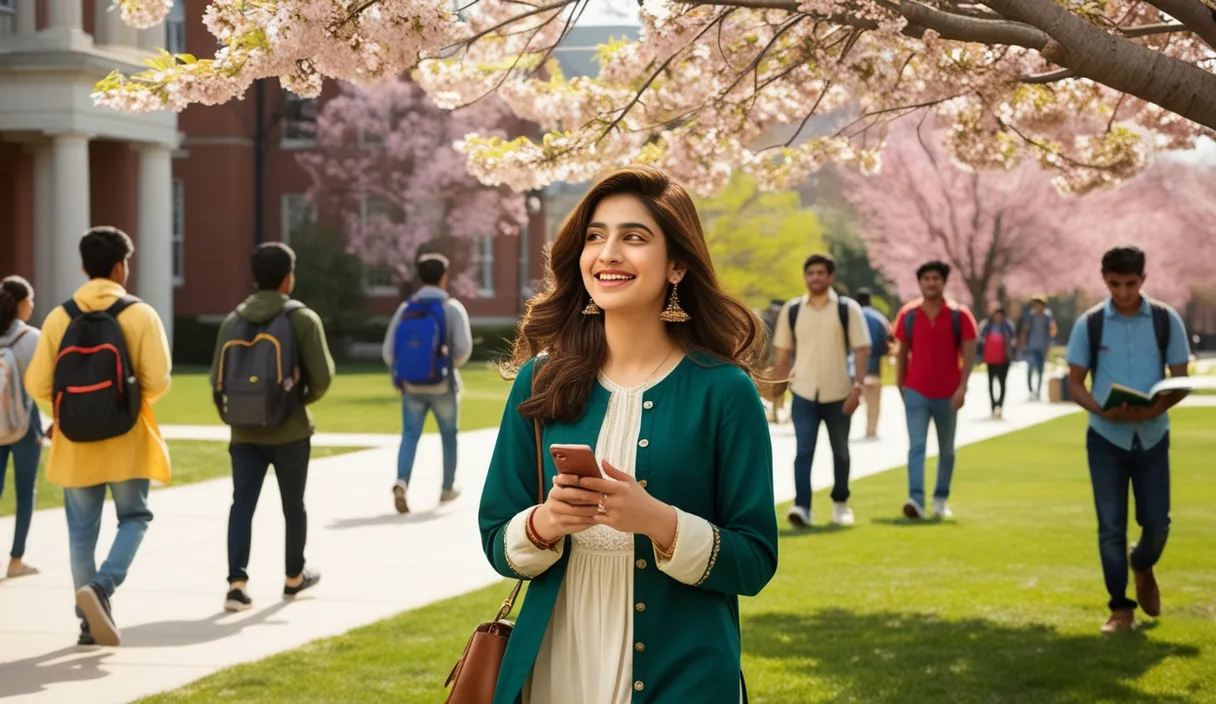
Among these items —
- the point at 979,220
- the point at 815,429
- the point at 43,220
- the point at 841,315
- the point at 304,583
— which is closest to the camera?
the point at 304,583

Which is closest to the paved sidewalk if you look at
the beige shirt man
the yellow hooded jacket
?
the yellow hooded jacket

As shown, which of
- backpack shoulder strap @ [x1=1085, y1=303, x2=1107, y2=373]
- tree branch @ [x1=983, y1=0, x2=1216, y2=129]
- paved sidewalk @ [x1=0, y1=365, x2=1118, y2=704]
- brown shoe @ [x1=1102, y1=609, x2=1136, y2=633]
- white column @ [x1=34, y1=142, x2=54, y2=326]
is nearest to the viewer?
tree branch @ [x1=983, y1=0, x2=1216, y2=129]

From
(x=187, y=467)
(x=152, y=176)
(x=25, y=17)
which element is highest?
(x=25, y=17)

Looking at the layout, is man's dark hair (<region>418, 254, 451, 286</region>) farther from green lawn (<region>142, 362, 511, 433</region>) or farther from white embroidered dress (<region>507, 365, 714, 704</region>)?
white embroidered dress (<region>507, 365, 714, 704</region>)

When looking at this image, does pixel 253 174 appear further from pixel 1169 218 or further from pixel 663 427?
pixel 663 427

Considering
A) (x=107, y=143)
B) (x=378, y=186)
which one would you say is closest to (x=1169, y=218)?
(x=378, y=186)

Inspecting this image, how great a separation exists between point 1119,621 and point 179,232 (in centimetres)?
4351

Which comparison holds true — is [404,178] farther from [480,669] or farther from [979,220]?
[480,669]

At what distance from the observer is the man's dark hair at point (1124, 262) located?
7910 mm

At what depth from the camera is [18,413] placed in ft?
31.8

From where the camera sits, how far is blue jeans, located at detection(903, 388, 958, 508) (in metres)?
12.6

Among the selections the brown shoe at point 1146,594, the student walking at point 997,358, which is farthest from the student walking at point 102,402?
the student walking at point 997,358

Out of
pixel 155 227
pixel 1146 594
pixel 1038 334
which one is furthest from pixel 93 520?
pixel 155 227

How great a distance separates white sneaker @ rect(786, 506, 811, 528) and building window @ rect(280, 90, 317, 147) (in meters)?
38.6
